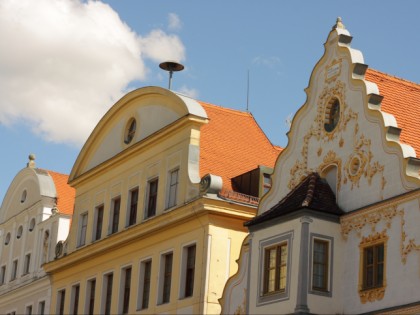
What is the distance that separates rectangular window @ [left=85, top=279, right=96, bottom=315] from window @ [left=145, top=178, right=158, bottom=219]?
534cm

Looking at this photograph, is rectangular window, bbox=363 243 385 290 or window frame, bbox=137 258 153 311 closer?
rectangular window, bbox=363 243 385 290

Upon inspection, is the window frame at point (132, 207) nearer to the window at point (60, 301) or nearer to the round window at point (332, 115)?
the window at point (60, 301)

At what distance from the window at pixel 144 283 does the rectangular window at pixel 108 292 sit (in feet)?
9.49

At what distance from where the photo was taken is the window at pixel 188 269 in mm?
40969

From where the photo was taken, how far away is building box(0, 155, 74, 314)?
2127 inches

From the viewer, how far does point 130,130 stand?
48062mm

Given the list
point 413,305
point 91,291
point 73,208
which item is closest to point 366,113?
point 413,305

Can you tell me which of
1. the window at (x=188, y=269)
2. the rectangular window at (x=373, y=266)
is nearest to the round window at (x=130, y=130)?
the window at (x=188, y=269)

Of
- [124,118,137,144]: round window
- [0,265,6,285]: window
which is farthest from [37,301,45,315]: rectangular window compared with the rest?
[124,118,137,144]: round window

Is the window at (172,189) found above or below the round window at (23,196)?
below

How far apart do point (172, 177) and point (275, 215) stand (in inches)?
401

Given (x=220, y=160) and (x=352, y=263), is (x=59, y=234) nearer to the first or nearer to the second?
(x=220, y=160)

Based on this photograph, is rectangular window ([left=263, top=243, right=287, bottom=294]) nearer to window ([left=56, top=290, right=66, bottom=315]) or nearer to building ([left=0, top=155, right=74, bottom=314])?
window ([left=56, top=290, right=66, bottom=315])

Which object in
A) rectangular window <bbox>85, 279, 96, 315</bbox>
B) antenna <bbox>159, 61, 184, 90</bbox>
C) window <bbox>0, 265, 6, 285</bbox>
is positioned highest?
antenna <bbox>159, 61, 184, 90</bbox>
